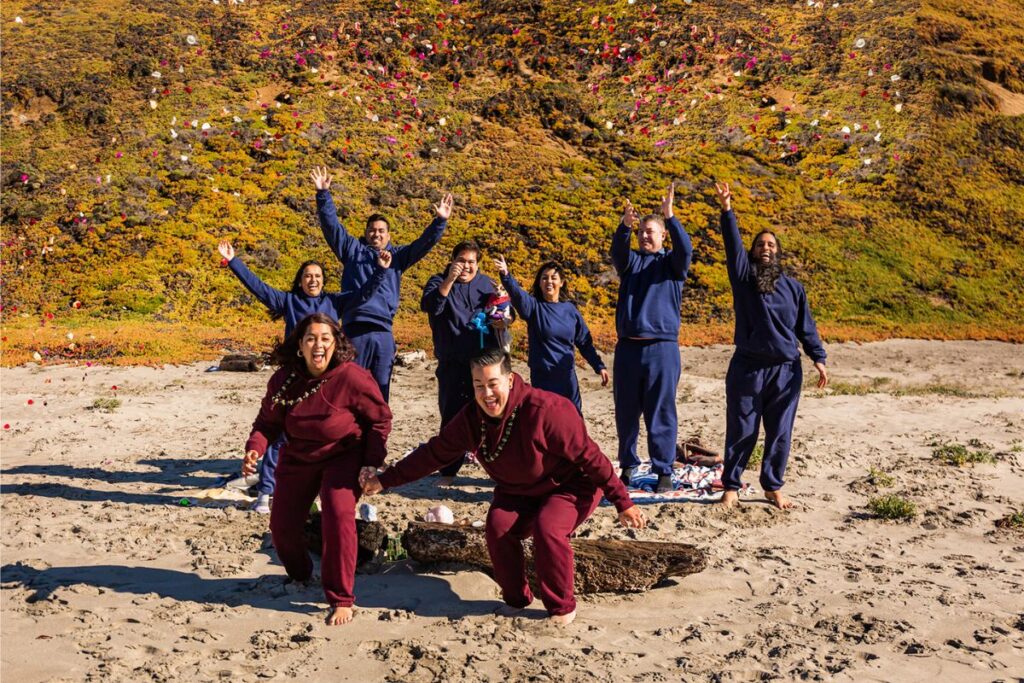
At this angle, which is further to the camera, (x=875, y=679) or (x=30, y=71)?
(x=30, y=71)

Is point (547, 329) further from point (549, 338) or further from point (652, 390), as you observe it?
point (652, 390)

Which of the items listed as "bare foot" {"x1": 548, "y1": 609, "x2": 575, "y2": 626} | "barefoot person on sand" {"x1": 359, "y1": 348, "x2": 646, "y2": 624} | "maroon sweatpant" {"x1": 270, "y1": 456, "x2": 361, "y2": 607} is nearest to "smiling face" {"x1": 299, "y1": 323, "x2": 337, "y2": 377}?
"maroon sweatpant" {"x1": 270, "y1": 456, "x2": 361, "y2": 607}

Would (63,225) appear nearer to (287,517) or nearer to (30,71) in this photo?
(30,71)

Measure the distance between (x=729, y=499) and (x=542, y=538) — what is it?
2.83 meters

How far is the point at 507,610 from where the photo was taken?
514 cm

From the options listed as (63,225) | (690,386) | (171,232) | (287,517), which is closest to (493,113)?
(171,232)

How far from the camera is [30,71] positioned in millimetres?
30062

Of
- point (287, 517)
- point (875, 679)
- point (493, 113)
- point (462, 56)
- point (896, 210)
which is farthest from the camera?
point (462, 56)

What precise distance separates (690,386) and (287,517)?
9.69 metres

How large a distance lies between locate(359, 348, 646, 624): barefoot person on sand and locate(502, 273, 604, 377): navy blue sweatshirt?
8.66 feet

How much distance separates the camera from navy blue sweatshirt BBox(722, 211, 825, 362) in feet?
22.7

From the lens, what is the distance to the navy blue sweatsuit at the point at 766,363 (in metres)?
6.95

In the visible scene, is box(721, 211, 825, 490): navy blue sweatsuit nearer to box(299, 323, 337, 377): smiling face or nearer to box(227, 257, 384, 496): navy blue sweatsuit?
box(227, 257, 384, 496): navy blue sweatsuit

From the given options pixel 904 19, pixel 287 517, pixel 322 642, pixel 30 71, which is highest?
pixel 904 19
